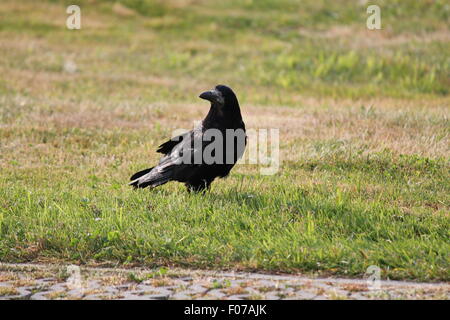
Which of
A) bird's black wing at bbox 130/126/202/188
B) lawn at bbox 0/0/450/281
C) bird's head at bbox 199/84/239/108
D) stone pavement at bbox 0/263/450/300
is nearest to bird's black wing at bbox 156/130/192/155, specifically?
A: bird's black wing at bbox 130/126/202/188

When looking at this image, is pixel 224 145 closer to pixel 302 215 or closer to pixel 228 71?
pixel 302 215

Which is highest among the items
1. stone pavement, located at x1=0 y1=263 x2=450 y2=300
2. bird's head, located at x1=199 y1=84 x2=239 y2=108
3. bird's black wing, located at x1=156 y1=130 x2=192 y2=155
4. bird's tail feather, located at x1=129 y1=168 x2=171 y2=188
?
bird's head, located at x1=199 y1=84 x2=239 y2=108

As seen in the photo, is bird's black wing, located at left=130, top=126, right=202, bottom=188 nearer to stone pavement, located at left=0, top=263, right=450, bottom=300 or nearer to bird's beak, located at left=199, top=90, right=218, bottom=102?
bird's beak, located at left=199, top=90, right=218, bottom=102

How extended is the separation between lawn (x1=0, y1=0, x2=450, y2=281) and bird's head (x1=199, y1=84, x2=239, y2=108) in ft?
3.84

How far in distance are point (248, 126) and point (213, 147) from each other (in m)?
5.54

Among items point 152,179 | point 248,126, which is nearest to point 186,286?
point 152,179

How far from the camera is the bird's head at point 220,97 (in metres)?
8.62

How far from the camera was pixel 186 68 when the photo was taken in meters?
23.7

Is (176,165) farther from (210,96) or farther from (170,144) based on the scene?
(210,96)

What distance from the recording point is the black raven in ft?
28.6

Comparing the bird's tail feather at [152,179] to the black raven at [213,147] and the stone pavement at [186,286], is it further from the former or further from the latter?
the stone pavement at [186,286]

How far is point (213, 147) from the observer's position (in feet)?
28.7

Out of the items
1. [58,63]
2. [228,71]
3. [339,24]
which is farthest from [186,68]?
[339,24]

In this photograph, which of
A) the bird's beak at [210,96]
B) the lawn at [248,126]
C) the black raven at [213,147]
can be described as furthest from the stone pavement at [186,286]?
the bird's beak at [210,96]
